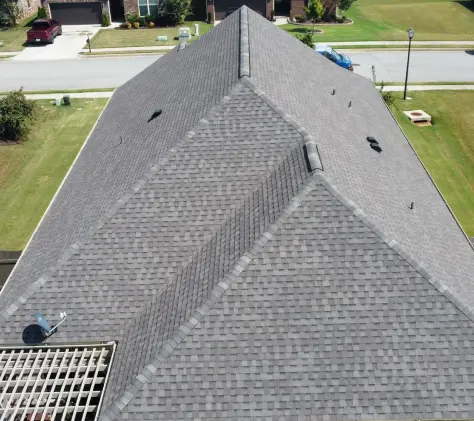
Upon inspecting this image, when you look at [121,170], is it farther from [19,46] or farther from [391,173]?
[19,46]

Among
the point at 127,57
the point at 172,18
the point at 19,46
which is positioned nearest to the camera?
the point at 127,57

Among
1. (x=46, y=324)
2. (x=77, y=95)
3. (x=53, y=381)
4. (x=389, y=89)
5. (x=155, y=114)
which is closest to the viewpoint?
(x=53, y=381)

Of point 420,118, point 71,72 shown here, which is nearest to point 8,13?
point 71,72

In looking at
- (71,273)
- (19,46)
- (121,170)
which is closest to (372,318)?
(71,273)

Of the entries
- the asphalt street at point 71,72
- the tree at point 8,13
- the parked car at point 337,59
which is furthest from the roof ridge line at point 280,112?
the tree at point 8,13

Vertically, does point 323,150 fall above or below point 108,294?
above

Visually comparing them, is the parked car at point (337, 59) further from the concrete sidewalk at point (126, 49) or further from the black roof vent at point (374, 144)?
the black roof vent at point (374, 144)

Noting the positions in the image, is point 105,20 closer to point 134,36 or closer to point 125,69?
point 134,36
